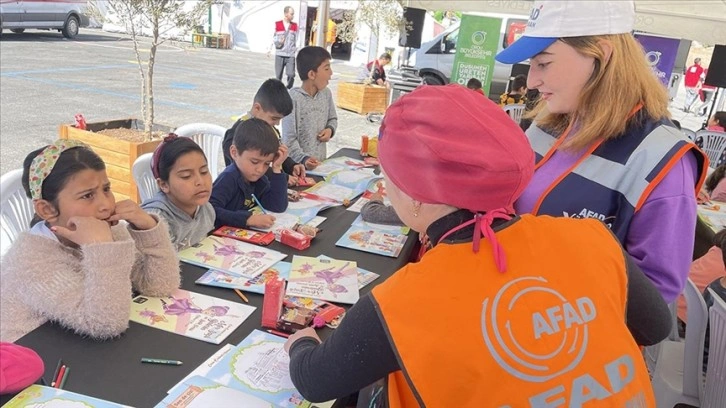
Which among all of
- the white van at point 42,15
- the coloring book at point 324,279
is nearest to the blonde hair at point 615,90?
the coloring book at point 324,279

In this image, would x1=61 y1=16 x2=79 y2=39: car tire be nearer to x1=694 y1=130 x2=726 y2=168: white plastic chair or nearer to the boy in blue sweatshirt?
the boy in blue sweatshirt

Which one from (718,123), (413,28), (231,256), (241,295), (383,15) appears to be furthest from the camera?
(383,15)

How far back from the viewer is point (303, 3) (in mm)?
A: 13969

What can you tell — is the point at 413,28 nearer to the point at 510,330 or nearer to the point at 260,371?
the point at 260,371

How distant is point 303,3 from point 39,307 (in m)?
13.7

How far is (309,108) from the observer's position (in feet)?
12.4

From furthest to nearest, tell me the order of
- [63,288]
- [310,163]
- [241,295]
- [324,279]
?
[310,163] < [324,279] < [241,295] < [63,288]

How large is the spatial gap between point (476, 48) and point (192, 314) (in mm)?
8908

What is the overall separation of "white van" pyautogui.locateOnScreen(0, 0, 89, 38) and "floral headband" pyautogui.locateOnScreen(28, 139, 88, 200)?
12717mm

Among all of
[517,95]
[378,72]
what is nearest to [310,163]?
[517,95]

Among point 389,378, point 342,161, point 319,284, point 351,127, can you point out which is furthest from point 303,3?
point 389,378

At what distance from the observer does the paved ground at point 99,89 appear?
6278mm

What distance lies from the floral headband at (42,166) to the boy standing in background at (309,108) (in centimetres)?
206

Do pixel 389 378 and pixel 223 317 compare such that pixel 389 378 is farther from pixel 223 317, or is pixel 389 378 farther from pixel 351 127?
pixel 351 127
